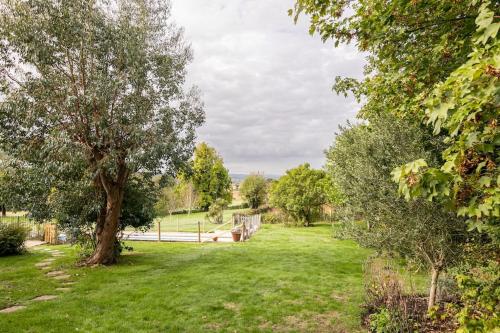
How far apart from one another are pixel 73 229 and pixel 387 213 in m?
10.2

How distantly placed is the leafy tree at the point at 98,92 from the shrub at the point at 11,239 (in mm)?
4813

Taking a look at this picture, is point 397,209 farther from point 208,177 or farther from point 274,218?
point 208,177

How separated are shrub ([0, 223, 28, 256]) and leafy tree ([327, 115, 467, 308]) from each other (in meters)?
14.1

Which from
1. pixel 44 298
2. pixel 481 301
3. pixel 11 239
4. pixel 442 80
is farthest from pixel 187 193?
pixel 481 301

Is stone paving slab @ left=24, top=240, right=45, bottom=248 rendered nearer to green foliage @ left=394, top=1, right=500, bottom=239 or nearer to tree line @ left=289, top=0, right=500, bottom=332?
tree line @ left=289, top=0, right=500, bottom=332

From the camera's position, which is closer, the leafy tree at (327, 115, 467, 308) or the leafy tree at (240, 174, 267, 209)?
the leafy tree at (327, 115, 467, 308)

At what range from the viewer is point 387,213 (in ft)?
20.4

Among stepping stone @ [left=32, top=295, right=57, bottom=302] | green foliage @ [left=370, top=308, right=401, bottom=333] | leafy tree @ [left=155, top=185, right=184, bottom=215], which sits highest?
leafy tree @ [left=155, top=185, right=184, bottom=215]

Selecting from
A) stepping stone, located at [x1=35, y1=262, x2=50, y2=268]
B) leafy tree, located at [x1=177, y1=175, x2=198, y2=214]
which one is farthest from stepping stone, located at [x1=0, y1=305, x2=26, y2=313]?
leafy tree, located at [x1=177, y1=175, x2=198, y2=214]

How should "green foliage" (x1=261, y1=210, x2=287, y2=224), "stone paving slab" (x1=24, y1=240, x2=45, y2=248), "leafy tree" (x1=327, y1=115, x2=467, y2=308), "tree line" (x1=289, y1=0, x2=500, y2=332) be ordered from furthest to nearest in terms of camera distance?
1. "green foliage" (x1=261, y1=210, x2=287, y2=224)
2. "stone paving slab" (x1=24, y1=240, x2=45, y2=248)
3. "leafy tree" (x1=327, y1=115, x2=467, y2=308)
4. "tree line" (x1=289, y1=0, x2=500, y2=332)

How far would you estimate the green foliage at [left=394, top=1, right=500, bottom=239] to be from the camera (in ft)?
9.13

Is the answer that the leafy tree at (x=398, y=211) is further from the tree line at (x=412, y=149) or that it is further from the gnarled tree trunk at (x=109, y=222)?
the gnarled tree trunk at (x=109, y=222)

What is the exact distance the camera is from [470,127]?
3180 millimetres

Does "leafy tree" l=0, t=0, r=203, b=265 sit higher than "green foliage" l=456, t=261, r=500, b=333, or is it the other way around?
"leafy tree" l=0, t=0, r=203, b=265
